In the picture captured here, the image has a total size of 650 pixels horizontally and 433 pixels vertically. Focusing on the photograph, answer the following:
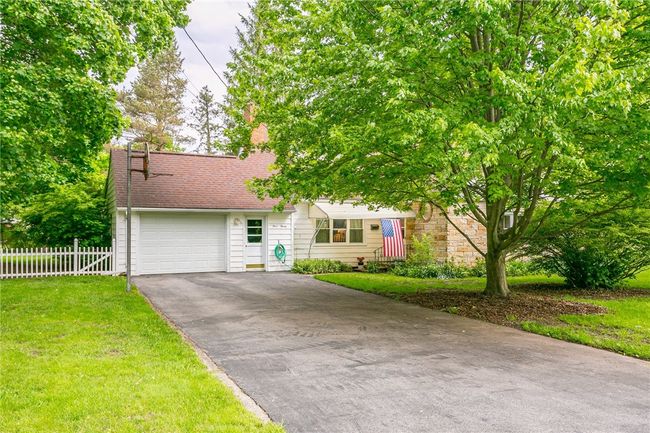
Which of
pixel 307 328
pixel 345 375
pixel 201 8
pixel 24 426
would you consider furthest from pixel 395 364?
pixel 201 8

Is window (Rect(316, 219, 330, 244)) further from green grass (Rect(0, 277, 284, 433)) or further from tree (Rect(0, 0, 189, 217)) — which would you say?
green grass (Rect(0, 277, 284, 433))

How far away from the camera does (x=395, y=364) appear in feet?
18.1

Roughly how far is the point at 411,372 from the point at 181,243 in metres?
12.7

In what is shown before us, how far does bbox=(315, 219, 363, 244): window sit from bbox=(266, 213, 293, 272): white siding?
152 cm

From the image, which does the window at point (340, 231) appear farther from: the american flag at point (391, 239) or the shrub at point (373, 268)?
the american flag at point (391, 239)

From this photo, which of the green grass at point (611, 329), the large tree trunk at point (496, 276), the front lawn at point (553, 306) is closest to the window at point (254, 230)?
the front lawn at point (553, 306)

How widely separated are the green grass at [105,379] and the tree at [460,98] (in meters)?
3.80

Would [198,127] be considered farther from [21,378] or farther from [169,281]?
[21,378]

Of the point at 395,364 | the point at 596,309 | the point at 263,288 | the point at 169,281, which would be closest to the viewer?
the point at 395,364

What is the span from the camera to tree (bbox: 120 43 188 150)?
3475cm

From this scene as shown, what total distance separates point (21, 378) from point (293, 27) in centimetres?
715

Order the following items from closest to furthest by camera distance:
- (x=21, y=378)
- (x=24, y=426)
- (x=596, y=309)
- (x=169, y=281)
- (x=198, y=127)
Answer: (x=24, y=426)
(x=21, y=378)
(x=596, y=309)
(x=169, y=281)
(x=198, y=127)

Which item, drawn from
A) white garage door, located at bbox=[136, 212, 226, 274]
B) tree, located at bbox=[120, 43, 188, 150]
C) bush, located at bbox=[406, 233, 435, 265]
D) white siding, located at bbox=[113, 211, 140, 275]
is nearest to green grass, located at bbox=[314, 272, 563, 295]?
bush, located at bbox=[406, 233, 435, 265]

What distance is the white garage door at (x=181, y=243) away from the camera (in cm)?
1571
